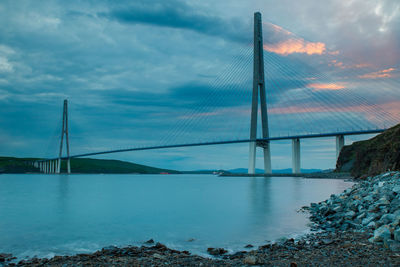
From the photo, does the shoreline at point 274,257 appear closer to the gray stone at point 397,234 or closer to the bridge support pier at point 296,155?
the gray stone at point 397,234

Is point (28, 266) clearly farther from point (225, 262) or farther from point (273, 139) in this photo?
point (273, 139)

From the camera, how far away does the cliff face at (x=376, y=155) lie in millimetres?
17505

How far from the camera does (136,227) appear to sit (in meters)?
9.73

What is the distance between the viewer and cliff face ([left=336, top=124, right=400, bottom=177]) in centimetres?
1750

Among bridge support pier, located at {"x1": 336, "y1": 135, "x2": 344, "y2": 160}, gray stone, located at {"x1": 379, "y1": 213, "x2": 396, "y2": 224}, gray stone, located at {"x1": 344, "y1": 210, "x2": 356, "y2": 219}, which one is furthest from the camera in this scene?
bridge support pier, located at {"x1": 336, "y1": 135, "x2": 344, "y2": 160}

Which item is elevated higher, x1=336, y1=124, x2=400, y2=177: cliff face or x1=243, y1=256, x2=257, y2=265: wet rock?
x1=336, y1=124, x2=400, y2=177: cliff face

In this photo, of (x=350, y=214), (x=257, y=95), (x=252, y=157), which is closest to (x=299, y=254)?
(x=350, y=214)

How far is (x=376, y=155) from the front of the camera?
73.8ft

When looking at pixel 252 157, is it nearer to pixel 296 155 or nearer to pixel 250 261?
pixel 296 155

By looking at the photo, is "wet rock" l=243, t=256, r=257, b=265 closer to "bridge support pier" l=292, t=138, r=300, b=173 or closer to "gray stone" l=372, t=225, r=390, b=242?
"gray stone" l=372, t=225, r=390, b=242

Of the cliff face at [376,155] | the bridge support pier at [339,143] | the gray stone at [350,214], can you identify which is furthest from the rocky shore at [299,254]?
the bridge support pier at [339,143]

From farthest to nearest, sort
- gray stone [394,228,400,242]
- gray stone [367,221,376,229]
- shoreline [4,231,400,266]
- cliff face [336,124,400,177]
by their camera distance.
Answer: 1. cliff face [336,124,400,177]
2. gray stone [367,221,376,229]
3. gray stone [394,228,400,242]
4. shoreline [4,231,400,266]

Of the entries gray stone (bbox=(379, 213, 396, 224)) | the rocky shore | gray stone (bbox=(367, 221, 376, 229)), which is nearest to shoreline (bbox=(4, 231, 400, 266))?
the rocky shore

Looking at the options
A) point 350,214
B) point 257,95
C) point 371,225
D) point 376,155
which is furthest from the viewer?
point 257,95
